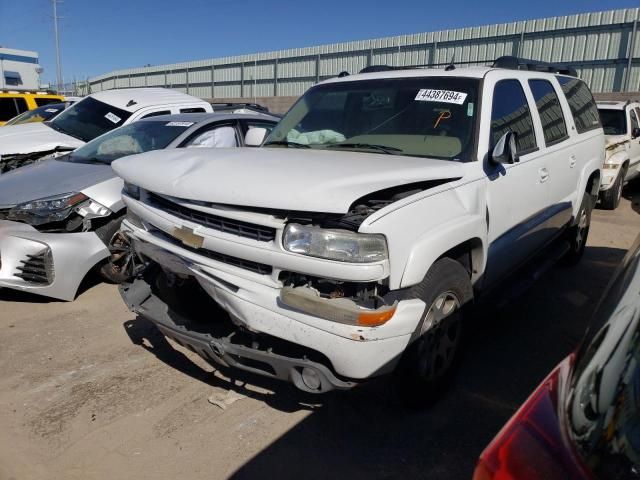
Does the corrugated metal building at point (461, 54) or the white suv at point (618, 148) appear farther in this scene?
the corrugated metal building at point (461, 54)

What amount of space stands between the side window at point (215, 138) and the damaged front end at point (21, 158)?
2669 millimetres

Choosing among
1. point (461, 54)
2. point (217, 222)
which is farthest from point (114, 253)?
point (461, 54)

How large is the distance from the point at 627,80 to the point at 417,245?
15.8m

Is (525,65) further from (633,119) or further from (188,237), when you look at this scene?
(633,119)

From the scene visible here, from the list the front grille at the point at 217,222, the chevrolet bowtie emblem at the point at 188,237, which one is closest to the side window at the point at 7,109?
the front grille at the point at 217,222

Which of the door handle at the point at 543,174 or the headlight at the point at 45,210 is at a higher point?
the door handle at the point at 543,174

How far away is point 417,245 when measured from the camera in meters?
2.52

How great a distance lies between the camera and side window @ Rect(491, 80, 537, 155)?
11.9 ft

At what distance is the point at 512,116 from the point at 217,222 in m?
2.38

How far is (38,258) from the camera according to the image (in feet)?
14.3

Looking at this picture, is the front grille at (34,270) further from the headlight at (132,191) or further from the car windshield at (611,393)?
the car windshield at (611,393)

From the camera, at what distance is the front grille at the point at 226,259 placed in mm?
2598

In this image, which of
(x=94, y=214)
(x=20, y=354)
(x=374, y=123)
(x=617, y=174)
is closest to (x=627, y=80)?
(x=617, y=174)

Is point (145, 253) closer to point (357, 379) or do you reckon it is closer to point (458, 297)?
point (357, 379)
